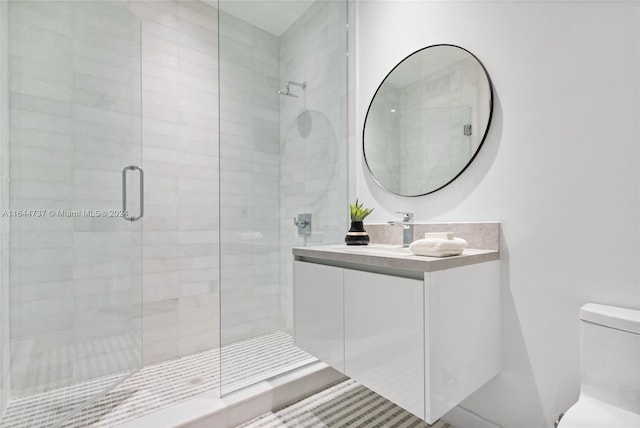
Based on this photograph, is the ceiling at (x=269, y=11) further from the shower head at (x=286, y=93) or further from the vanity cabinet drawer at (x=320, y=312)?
Result: the vanity cabinet drawer at (x=320, y=312)

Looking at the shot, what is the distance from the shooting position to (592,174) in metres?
1.06

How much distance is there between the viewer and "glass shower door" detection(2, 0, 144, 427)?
1.38 meters

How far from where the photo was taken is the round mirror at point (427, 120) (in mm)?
1391

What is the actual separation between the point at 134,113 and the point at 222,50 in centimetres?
65

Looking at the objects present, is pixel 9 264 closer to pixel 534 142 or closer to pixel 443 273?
pixel 443 273

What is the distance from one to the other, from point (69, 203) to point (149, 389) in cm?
103

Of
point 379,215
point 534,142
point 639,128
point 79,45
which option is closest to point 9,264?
point 79,45

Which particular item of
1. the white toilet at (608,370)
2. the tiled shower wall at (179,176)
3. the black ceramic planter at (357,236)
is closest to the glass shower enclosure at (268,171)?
the black ceramic planter at (357,236)

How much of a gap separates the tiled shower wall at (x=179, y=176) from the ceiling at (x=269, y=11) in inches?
29.0

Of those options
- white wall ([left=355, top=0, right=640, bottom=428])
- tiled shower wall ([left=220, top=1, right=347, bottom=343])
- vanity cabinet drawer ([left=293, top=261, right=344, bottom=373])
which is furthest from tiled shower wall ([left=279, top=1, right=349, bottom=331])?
white wall ([left=355, top=0, right=640, bottom=428])

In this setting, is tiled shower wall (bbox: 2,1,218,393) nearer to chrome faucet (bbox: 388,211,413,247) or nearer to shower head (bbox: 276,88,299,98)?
shower head (bbox: 276,88,299,98)

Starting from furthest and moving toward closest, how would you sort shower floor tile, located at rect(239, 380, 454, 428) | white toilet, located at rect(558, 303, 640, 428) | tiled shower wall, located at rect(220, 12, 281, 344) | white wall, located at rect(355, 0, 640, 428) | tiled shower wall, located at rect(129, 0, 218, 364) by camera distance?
1. tiled shower wall, located at rect(129, 0, 218, 364)
2. tiled shower wall, located at rect(220, 12, 281, 344)
3. shower floor tile, located at rect(239, 380, 454, 428)
4. white wall, located at rect(355, 0, 640, 428)
5. white toilet, located at rect(558, 303, 640, 428)

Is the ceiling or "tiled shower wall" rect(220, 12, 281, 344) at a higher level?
the ceiling

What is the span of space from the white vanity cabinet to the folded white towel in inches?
2.3
